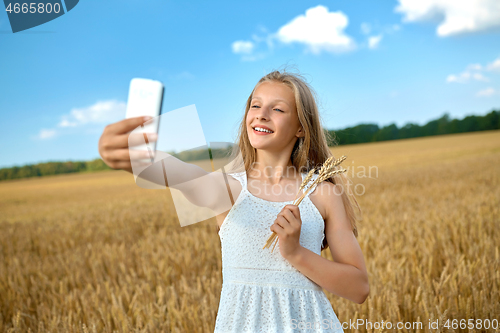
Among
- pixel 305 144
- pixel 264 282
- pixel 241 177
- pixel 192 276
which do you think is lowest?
pixel 192 276

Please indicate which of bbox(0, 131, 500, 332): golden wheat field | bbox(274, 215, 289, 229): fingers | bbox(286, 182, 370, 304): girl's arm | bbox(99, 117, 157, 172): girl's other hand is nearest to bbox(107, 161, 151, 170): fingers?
bbox(99, 117, 157, 172): girl's other hand

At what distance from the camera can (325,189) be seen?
152 centimetres

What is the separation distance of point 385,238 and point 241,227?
10.5 ft

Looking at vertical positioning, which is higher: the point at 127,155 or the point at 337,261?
the point at 127,155

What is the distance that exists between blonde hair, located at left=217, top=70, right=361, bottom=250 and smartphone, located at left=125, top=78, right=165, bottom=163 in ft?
2.33

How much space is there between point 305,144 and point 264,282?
639mm

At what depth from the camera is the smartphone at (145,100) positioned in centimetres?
89

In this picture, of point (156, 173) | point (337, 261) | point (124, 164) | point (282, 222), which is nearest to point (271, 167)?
point (282, 222)

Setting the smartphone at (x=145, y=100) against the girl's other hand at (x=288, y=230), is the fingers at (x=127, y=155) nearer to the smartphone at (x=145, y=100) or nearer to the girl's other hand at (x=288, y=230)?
the smartphone at (x=145, y=100)

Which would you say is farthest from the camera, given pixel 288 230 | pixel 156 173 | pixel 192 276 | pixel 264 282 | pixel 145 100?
pixel 192 276

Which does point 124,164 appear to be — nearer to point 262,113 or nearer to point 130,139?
point 130,139

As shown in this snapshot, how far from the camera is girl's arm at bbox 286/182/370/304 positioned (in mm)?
1313

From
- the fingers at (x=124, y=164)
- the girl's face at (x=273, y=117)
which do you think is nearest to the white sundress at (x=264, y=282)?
the girl's face at (x=273, y=117)

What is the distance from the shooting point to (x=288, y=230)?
1.24m
